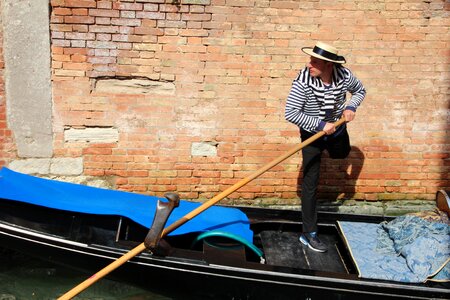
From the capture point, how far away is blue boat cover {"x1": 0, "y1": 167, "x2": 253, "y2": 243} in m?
3.52

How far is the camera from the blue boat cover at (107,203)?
3.52 m

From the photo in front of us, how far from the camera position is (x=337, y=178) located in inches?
194

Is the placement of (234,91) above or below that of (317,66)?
below

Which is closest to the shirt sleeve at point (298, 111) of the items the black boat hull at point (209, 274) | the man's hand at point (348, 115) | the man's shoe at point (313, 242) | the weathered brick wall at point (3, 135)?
the man's hand at point (348, 115)

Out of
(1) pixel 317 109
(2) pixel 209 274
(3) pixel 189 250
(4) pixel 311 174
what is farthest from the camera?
(4) pixel 311 174

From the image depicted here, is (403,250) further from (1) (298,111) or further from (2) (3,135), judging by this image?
(2) (3,135)

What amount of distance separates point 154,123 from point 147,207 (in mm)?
1094

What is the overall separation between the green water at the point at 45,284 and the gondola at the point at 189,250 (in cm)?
39

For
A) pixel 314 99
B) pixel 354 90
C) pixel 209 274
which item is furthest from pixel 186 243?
pixel 354 90

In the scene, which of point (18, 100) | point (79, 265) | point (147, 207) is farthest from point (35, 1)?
point (79, 265)

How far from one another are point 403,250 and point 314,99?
1076 millimetres

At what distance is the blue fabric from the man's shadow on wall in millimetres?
1128

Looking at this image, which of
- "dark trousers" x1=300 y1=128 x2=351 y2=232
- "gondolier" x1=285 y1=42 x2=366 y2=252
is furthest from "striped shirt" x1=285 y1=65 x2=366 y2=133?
"dark trousers" x1=300 y1=128 x2=351 y2=232

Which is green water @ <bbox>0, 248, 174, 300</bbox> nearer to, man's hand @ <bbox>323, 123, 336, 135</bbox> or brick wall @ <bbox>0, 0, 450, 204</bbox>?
brick wall @ <bbox>0, 0, 450, 204</bbox>
